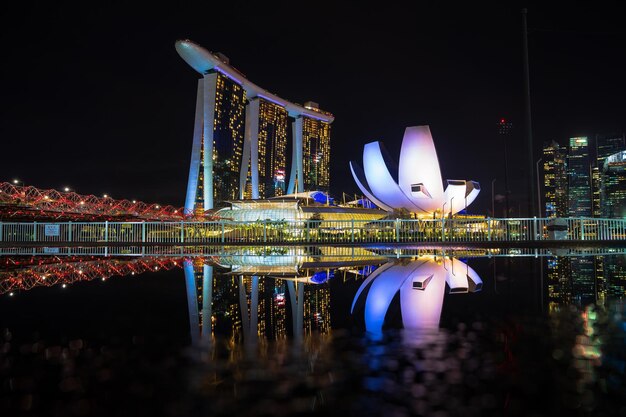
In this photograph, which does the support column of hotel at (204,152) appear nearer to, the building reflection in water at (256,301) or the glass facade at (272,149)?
the glass facade at (272,149)

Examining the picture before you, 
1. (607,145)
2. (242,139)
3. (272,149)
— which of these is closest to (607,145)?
(607,145)

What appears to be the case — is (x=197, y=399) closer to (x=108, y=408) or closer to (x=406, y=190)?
(x=108, y=408)

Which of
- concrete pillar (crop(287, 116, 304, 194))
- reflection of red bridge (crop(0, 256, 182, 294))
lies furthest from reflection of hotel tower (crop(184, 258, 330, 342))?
concrete pillar (crop(287, 116, 304, 194))

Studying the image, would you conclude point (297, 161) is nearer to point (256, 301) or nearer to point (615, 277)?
point (615, 277)

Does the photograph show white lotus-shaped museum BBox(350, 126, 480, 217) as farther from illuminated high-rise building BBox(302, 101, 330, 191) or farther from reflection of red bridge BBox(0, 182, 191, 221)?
illuminated high-rise building BBox(302, 101, 330, 191)

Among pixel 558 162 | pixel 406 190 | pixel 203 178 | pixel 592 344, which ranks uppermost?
pixel 558 162

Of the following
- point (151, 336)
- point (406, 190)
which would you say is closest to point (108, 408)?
point (151, 336)
